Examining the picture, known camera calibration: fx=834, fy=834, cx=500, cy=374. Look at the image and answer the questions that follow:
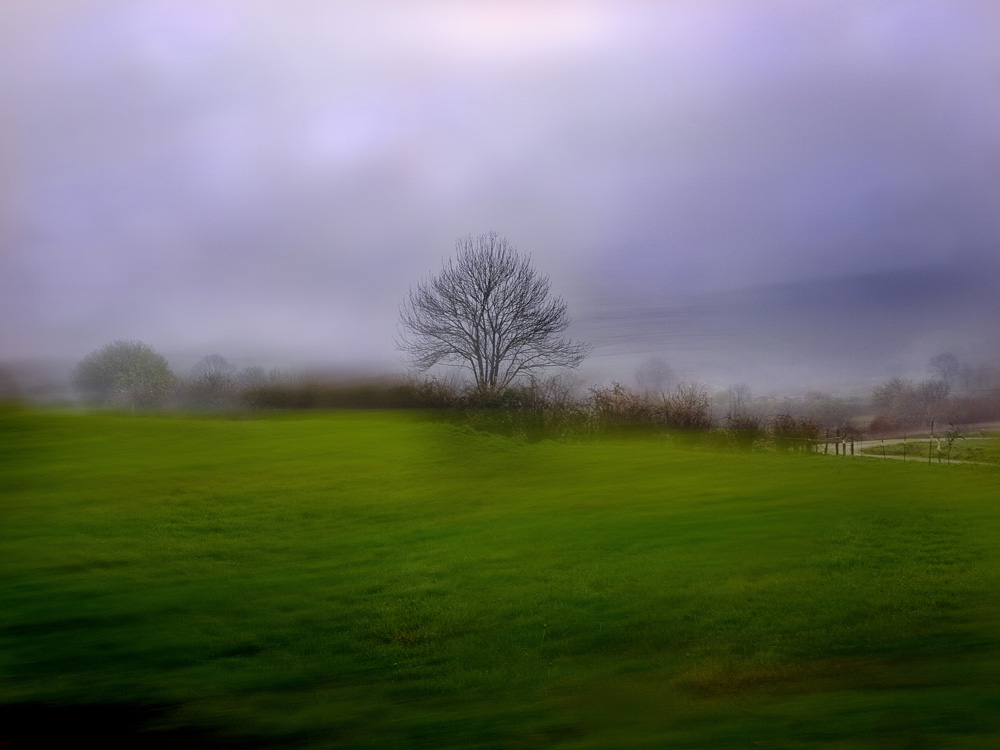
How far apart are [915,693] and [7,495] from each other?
596 centimetres

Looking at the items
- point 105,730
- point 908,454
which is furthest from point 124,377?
point 908,454

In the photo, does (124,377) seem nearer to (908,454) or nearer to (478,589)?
(478,589)

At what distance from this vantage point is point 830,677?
4.55m

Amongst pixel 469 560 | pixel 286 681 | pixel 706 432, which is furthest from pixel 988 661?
pixel 286 681

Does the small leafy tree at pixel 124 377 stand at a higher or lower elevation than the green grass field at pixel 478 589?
higher

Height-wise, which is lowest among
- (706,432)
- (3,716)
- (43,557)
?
(3,716)

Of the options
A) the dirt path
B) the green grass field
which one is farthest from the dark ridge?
the dirt path

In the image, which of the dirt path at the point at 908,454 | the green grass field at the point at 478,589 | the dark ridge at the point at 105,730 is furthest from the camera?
the dirt path at the point at 908,454

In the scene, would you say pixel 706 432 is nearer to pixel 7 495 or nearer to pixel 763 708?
pixel 763 708

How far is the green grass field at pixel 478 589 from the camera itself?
4.23m

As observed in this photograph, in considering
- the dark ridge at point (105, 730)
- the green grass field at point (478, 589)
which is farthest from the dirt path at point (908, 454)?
the dark ridge at point (105, 730)

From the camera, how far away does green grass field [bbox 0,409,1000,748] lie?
423 centimetres

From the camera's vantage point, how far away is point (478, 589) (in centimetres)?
→ 522

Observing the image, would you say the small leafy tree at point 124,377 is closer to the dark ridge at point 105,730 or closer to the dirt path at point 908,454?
the dark ridge at point 105,730
